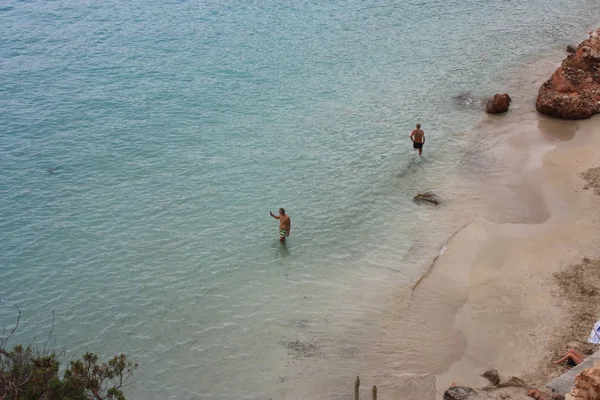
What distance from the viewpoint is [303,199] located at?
75.2 ft

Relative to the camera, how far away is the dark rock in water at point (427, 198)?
22.5 metres

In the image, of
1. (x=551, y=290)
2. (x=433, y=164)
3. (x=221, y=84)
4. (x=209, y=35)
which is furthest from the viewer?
(x=209, y=35)

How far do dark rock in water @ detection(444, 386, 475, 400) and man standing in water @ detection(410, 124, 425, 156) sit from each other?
13.1 metres

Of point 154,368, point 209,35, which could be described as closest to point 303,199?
point 154,368

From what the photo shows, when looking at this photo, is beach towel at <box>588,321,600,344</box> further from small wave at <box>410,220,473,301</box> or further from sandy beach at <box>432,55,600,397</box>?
small wave at <box>410,220,473,301</box>

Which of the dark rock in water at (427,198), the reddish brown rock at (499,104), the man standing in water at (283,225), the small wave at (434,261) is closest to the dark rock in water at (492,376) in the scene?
the small wave at (434,261)

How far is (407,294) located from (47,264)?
38.7ft

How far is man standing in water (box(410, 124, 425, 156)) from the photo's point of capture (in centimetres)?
2483

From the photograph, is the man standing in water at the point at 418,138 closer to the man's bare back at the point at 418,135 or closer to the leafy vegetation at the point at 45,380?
the man's bare back at the point at 418,135

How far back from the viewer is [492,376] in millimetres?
14336

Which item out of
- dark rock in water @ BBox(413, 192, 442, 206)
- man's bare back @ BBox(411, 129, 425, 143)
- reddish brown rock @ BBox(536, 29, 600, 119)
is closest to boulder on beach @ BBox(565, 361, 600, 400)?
dark rock in water @ BBox(413, 192, 442, 206)

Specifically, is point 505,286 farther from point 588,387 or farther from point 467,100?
point 467,100

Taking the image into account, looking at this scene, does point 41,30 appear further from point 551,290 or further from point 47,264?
point 551,290

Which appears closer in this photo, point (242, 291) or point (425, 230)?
point (242, 291)
